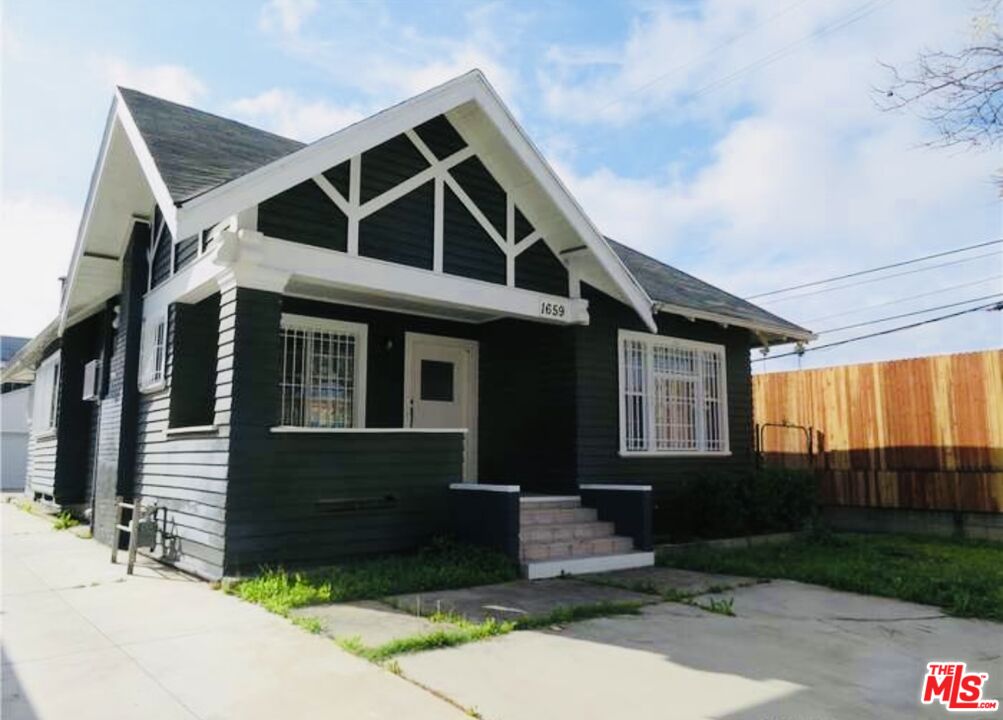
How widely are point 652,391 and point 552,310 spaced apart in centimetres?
212

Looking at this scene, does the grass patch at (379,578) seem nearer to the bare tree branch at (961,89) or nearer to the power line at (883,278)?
the bare tree branch at (961,89)

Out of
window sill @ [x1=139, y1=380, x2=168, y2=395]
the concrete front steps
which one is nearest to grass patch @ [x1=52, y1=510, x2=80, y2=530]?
window sill @ [x1=139, y1=380, x2=168, y2=395]

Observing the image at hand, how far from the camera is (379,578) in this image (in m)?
6.04

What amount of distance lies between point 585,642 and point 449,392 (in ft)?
17.7

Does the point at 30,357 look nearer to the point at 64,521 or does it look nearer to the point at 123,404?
the point at 64,521

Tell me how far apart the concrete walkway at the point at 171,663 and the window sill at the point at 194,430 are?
4.38ft

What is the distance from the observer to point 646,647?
4438mm

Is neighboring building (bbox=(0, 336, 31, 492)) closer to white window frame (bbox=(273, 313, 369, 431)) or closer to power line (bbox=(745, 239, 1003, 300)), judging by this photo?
white window frame (bbox=(273, 313, 369, 431))

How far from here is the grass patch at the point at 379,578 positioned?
216 inches

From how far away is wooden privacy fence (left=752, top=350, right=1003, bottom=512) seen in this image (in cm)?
988

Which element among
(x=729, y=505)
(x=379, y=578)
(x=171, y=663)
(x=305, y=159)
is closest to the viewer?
(x=171, y=663)

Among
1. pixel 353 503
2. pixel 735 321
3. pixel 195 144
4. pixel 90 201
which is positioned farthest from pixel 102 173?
pixel 735 321

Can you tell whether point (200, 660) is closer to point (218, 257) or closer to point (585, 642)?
point (585, 642)

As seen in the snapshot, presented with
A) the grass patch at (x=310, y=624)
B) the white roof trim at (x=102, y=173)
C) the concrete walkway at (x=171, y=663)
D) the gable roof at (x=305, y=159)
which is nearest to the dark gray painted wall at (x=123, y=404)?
the white roof trim at (x=102, y=173)
